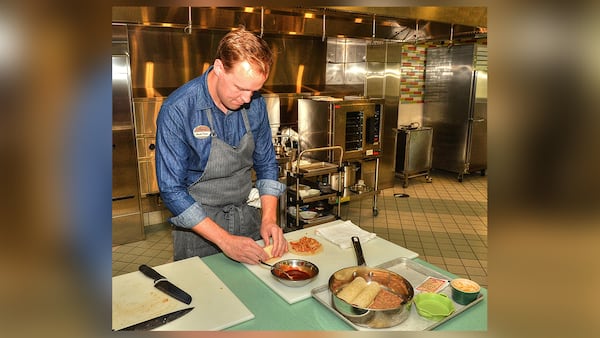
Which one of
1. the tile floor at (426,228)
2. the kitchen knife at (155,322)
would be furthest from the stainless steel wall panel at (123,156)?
the kitchen knife at (155,322)

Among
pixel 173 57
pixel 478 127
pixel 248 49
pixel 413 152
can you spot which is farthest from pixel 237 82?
pixel 478 127

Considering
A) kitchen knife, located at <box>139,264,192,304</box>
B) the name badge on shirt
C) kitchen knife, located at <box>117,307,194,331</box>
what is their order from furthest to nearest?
the name badge on shirt < kitchen knife, located at <box>139,264,192,304</box> < kitchen knife, located at <box>117,307,194,331</box>

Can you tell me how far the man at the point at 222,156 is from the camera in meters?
1.29

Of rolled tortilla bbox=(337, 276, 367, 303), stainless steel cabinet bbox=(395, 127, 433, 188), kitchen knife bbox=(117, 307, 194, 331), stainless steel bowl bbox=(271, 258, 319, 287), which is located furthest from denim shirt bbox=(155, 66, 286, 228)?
stainless steel cabinet bbox=(395, 127, 433, 188)

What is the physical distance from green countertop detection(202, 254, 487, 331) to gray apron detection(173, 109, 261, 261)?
502mm

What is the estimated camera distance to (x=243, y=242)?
1376mm

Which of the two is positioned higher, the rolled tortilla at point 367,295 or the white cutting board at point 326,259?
the rolled tortilla at point 367,295

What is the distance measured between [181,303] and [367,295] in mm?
504

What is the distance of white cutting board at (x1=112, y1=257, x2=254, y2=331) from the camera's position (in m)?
0.99

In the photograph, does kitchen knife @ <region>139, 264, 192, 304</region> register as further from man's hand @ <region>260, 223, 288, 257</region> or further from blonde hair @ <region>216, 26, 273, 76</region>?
blonde hair @ <region>216, 26, 273, 76</region>

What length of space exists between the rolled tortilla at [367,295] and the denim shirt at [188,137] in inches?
27.2

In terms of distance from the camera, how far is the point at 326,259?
1454mm

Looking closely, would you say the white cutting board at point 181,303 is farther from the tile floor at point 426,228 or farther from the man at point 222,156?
the tile floor at point 426,228

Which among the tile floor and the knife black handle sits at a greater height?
the knife black handle
